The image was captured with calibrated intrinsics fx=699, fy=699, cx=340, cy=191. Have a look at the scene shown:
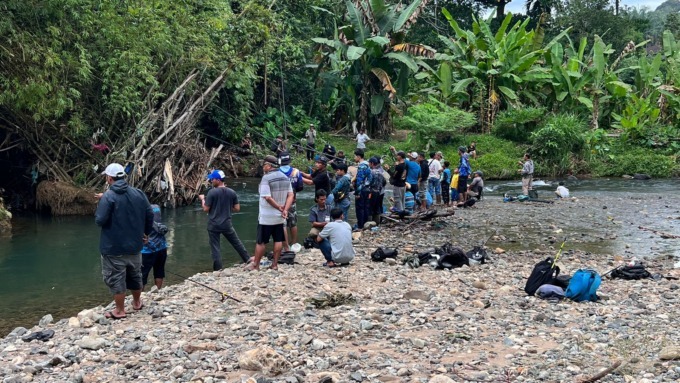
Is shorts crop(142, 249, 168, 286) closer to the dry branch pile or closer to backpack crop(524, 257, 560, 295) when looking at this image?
backpack crop(524, 257, 560, 295)

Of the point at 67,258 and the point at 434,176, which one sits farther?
the point at 434,176

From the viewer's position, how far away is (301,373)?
613cm

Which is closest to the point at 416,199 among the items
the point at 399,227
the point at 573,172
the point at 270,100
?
the point at 399,227

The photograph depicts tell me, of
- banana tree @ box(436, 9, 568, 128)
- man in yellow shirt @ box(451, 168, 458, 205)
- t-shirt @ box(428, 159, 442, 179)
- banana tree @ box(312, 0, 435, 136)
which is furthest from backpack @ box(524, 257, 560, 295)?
banana tree @ box(436, 9, 568, 128)

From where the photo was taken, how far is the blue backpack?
8500 mm

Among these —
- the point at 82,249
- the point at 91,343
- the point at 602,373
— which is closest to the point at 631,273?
the point at 602,373

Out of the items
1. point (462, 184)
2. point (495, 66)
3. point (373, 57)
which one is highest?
point (373, 57)

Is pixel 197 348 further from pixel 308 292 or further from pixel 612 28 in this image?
pixel 612 28

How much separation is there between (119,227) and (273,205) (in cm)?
298

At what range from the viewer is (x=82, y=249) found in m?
15.3

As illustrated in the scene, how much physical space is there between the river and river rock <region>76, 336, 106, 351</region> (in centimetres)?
281

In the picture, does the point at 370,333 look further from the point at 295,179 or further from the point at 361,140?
the point at 361,140

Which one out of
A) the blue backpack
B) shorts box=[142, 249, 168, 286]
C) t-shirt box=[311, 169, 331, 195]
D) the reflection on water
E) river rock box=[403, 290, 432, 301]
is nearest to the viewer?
the blue backpack

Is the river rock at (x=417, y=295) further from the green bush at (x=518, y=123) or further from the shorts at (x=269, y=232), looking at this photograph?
the green bush at (x=518, y=123)
